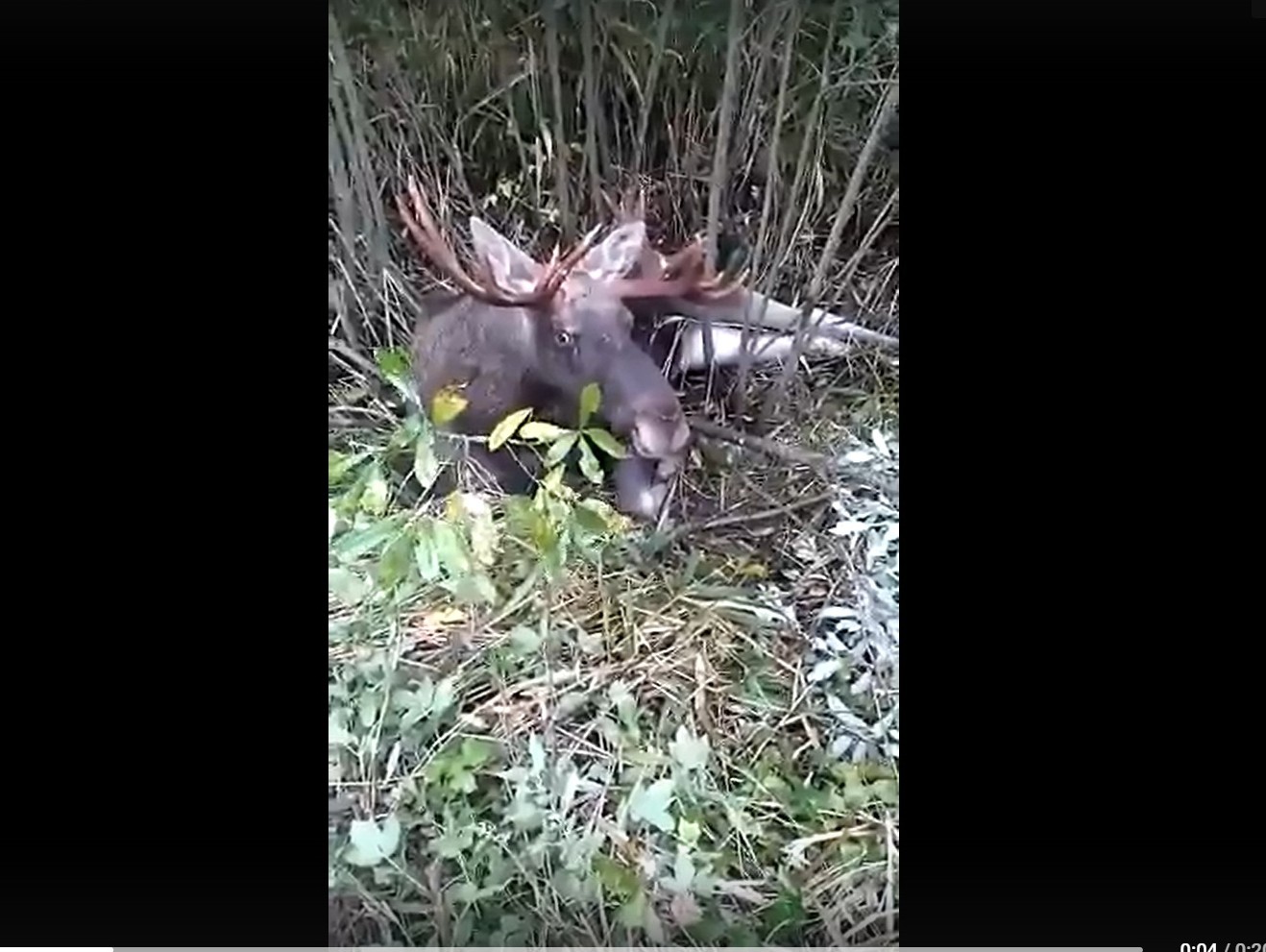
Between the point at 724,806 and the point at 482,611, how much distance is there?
0.54 m

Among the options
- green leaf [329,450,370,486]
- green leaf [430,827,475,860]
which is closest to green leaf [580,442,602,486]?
green leaf [329,450,370,486]

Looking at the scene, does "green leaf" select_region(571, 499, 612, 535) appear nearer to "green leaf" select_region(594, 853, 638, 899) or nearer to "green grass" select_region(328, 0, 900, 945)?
"green grass" select_region(328, 0, 900, 945)

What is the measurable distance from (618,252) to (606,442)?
336mm

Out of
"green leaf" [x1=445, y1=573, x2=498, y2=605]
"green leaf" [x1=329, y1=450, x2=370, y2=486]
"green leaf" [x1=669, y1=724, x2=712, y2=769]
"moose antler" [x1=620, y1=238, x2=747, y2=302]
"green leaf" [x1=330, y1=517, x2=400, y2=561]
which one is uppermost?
"moose antler" [x1=620, y1=238, x2=747, y2=302]

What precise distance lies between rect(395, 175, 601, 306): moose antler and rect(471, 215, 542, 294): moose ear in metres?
0.01

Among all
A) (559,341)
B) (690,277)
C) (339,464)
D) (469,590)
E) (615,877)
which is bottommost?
(615,877)

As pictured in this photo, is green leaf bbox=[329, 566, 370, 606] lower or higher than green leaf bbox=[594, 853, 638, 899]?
higher

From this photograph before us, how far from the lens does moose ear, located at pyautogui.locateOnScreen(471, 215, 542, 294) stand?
2062 millimetres

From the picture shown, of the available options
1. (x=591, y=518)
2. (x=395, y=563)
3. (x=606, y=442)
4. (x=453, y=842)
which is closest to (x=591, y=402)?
(x=606, y=442)

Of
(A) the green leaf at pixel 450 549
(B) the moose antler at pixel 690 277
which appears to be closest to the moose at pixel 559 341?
(B) the moose antler at pixel 690 277

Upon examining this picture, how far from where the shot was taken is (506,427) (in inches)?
81.6

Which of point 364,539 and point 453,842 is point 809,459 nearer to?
point 364,539
